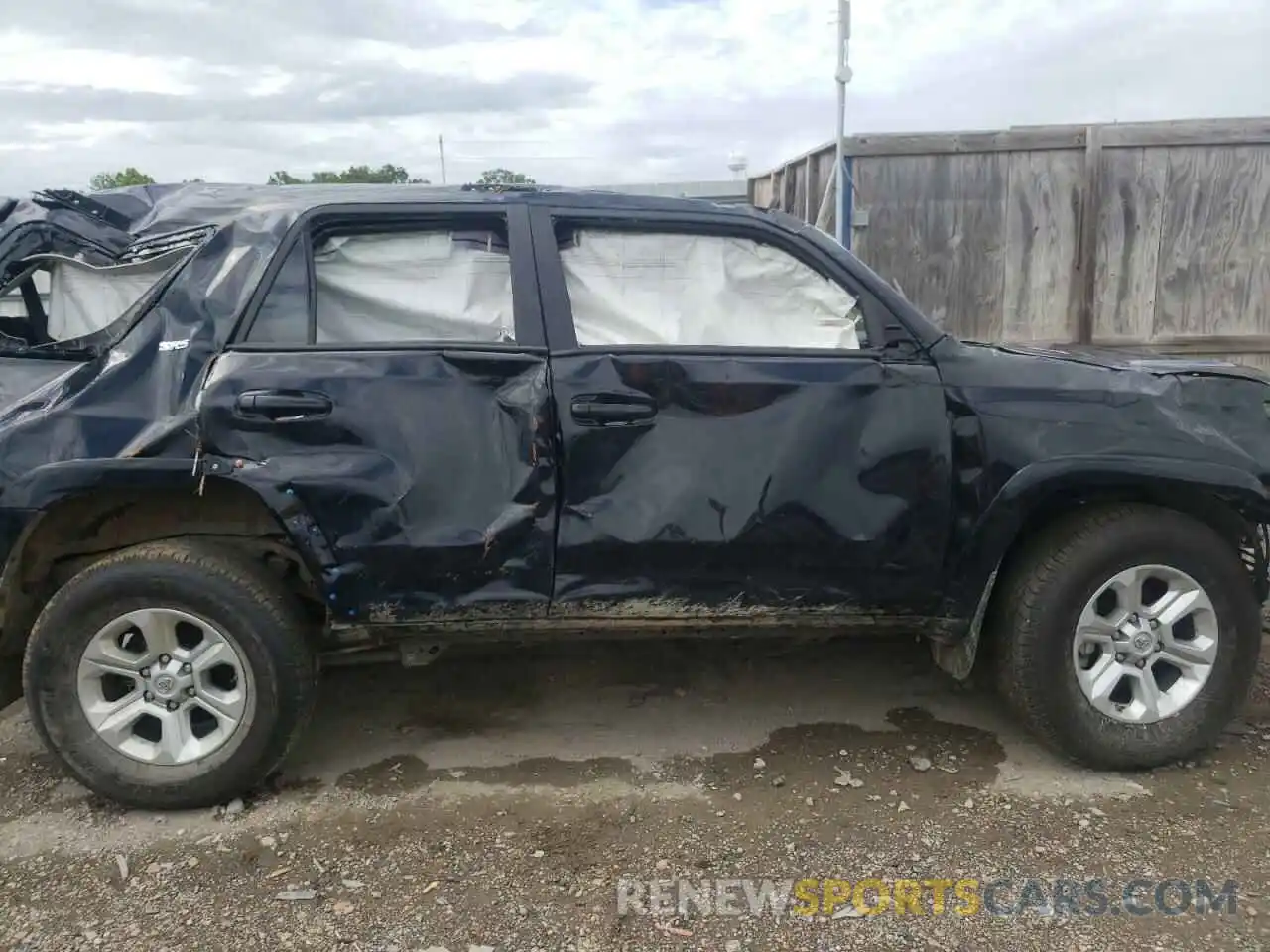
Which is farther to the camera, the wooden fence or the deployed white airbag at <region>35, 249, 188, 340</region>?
the wooden fence

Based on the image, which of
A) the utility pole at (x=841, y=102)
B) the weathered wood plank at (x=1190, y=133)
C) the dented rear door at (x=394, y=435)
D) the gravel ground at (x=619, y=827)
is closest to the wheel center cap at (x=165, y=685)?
the gravel ground at (x=619, y=827)

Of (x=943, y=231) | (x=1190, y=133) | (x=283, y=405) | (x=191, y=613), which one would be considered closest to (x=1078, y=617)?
(x=283, y=405)

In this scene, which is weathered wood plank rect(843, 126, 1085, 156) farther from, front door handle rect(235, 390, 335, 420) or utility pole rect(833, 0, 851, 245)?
front door handle rect(235, 390, 335, 420)

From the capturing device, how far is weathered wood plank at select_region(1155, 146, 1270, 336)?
6965 mm

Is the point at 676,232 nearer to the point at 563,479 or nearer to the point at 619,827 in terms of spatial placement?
the point at 563,479

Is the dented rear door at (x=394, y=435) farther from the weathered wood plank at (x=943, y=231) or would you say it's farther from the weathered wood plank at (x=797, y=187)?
the weathered wood plank at (x=797, y=187)

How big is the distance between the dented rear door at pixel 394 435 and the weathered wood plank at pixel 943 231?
4434 mm

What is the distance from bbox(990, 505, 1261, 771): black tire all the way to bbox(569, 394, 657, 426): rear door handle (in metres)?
1.39

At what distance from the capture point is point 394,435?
3117 millimetres

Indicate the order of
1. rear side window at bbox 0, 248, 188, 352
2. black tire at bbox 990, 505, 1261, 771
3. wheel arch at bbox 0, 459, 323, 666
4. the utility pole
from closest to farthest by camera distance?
wheel arch at bbox 0, 459, 323, 666 < black tire at bbox 990, 505, 1261, 771 < rear side window at bbox 0, 248, 188, 352 < the utility pole

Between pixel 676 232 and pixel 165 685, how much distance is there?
2247 mm

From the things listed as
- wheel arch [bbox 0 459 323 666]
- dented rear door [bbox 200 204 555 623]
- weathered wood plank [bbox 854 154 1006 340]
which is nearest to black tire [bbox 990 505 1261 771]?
dented rear door [bbox 200 204 555 623]

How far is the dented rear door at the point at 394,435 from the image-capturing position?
309 cm

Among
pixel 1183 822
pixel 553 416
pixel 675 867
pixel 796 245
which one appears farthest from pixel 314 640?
pixel 1183 822
